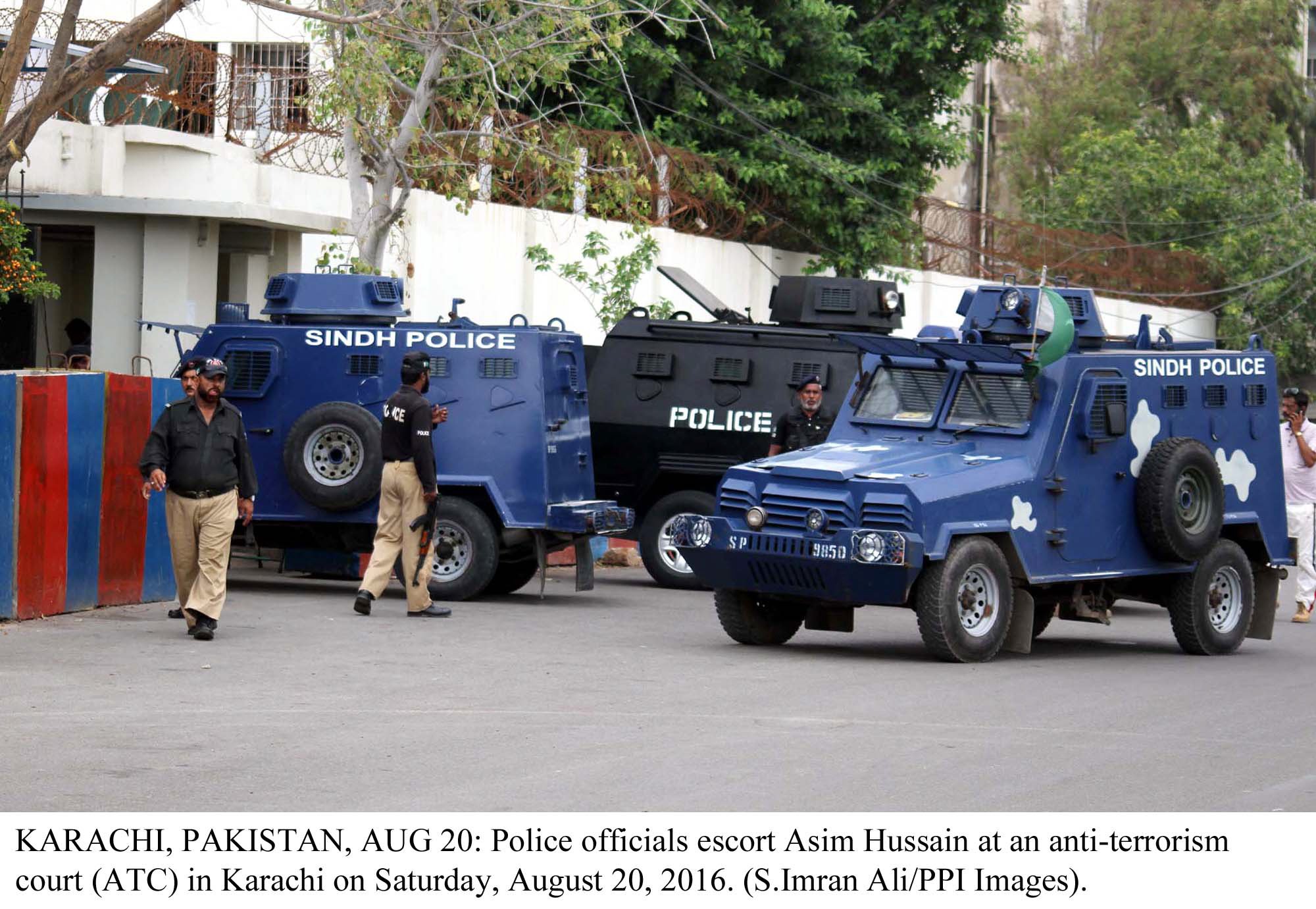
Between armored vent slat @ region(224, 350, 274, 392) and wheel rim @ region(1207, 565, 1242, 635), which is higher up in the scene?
armored vent slat @ region(224, 350, 274, 392)

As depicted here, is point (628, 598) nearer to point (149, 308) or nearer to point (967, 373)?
point (967, 373)

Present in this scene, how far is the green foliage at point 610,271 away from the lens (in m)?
23.3

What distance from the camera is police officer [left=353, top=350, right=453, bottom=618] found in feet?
47.1

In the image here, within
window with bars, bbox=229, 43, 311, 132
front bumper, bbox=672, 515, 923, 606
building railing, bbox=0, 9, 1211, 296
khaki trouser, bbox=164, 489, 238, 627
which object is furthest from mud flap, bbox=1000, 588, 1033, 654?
window with bars, bbox=229, 43, 311, 132

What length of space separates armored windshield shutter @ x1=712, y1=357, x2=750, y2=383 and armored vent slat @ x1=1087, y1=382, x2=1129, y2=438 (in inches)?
208

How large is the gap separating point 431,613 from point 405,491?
3.17ft

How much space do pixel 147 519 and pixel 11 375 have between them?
184cm

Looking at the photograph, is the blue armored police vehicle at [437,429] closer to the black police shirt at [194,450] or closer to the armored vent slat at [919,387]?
the black police shirt at [194,450]

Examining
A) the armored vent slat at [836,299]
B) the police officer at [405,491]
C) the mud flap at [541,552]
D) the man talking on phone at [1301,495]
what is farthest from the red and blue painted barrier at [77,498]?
the man talking on phone at [1301,495]

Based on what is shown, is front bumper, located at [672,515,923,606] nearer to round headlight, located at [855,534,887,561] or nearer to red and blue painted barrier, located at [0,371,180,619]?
round headlight, located at [855,534,887,561]

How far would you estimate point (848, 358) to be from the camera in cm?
1805

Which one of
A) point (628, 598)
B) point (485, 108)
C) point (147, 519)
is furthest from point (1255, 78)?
point (147, 519)

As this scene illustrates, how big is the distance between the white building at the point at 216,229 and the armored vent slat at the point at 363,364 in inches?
149

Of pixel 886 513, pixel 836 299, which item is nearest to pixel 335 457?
pixel 886 513
